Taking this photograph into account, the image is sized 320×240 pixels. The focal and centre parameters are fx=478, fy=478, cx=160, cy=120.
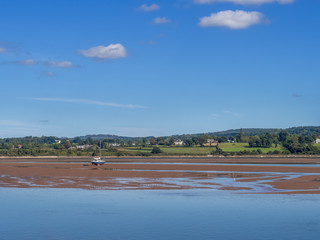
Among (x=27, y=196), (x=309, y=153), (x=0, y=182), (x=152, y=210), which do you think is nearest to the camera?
(x=152, y=210)

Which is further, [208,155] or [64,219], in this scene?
[208,155]

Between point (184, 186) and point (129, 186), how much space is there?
16.7ft

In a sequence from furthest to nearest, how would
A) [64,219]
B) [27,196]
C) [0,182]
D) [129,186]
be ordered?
[0,182], [129,186], [27,196], [64,219]

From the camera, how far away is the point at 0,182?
49.2m

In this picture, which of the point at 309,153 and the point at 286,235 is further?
the point at 309,153

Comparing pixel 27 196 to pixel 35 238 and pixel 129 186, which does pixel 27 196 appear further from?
pixel 35 238

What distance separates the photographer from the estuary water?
931 inches

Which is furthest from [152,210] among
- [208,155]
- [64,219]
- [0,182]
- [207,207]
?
[208,155]

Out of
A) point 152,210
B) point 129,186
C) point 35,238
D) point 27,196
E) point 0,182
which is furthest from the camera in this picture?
point 0,182

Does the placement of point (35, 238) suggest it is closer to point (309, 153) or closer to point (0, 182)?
point (0, 182)

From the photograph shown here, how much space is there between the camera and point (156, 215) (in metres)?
28.8

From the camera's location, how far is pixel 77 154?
143250mm

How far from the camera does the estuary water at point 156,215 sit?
931 inches

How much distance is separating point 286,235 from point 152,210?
9831 millimetres
